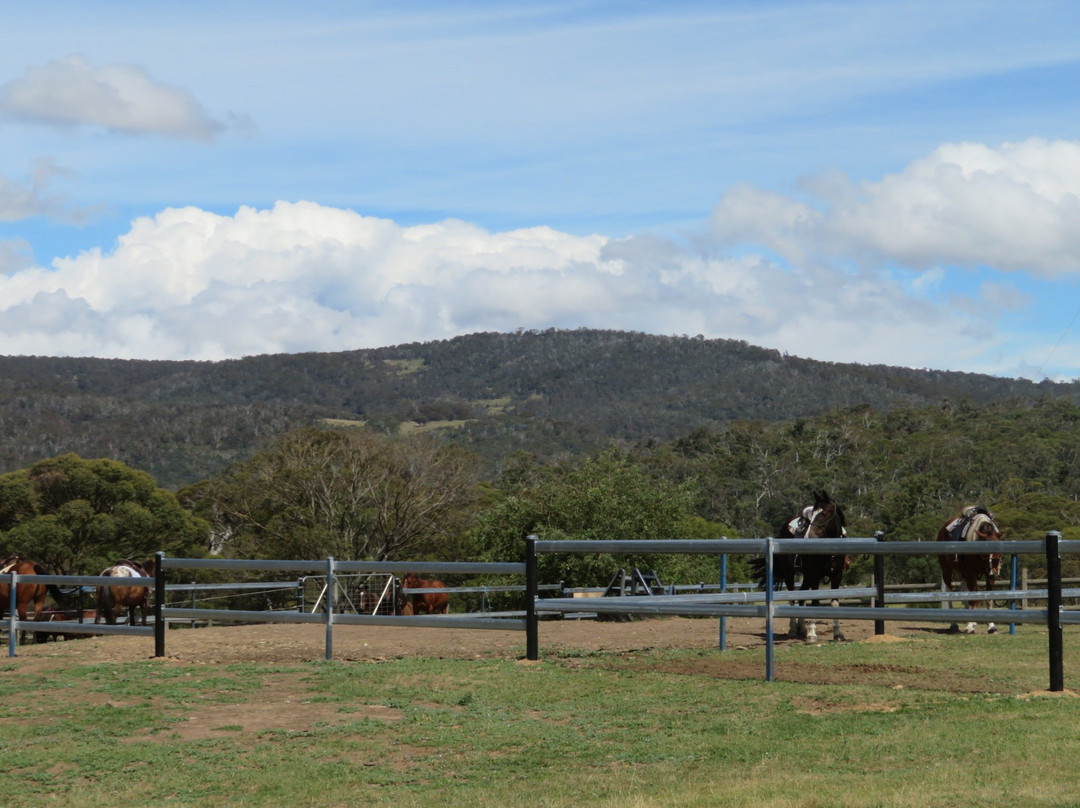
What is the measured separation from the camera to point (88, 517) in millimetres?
49812

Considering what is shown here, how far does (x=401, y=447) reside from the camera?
5228 centimetres

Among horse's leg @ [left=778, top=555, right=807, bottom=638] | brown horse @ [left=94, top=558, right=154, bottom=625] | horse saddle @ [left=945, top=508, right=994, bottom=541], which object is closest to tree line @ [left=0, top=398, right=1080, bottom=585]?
brown horse @ [left=94, top=558, right=154, bottom=625]

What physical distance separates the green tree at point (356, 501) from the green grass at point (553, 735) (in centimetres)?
3540

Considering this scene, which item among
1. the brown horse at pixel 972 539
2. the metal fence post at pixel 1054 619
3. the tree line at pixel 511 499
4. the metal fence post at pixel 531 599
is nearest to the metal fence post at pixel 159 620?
the metal fence post at pixel 531 599

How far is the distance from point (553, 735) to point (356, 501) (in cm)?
4077

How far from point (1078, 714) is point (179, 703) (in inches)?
265

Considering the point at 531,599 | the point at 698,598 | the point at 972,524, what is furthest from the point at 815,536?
the point at 531,599

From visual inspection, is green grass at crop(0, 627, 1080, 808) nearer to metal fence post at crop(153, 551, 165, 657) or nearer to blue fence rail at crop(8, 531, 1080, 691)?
blue fence rail at crop(8, 531, 1080, 691)

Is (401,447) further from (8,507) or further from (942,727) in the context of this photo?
(942,727)

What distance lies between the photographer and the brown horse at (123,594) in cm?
1895

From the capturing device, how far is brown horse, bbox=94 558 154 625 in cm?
1895

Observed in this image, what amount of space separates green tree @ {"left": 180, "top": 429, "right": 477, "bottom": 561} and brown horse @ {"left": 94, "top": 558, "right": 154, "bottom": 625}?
23753 millimetres

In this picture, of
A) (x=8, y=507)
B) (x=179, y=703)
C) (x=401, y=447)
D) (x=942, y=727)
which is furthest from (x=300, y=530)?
(x=942, y=727)

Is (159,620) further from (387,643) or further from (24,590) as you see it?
(24,590)
